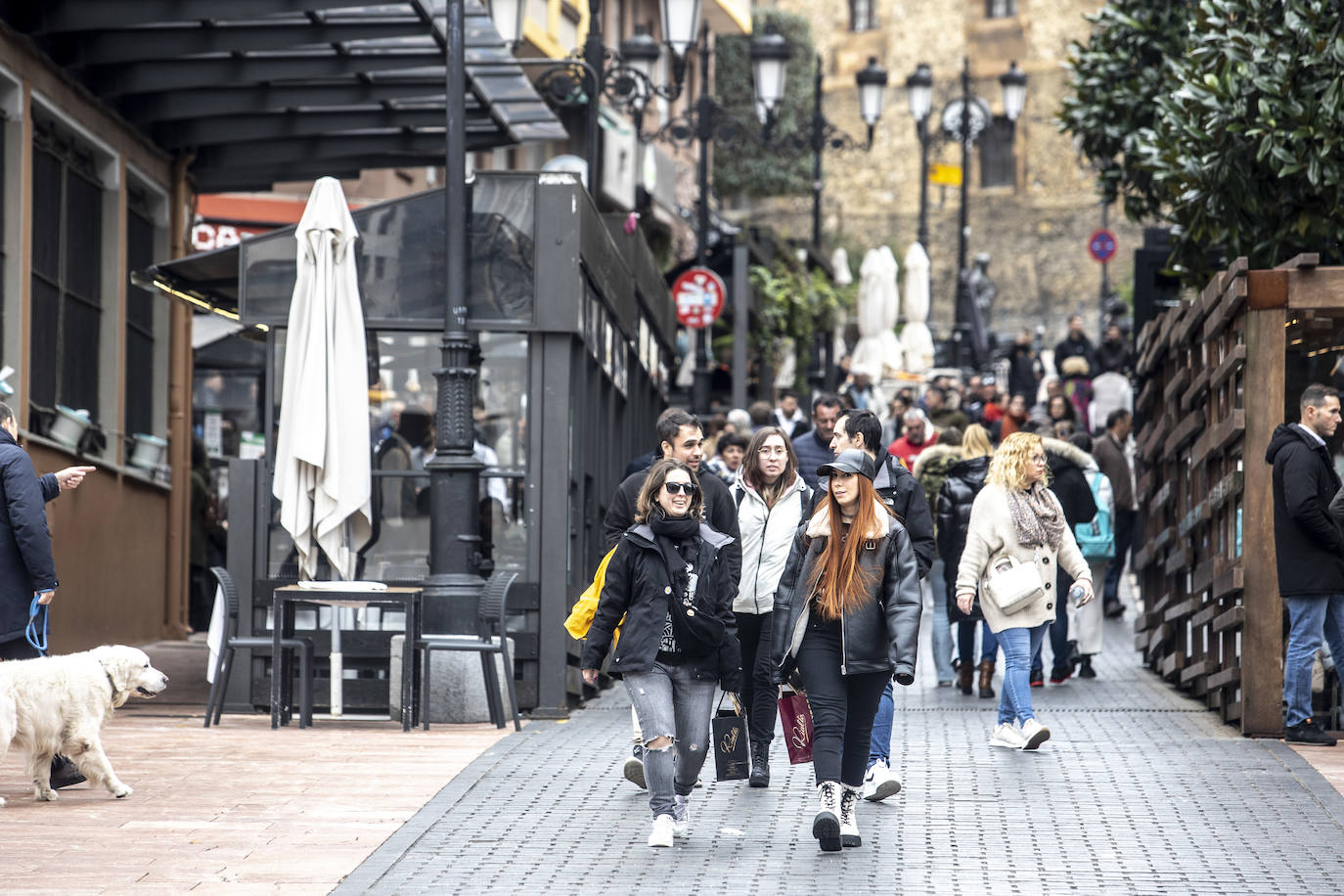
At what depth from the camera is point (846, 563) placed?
26.7 feet

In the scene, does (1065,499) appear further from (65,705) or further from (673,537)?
(65,705)

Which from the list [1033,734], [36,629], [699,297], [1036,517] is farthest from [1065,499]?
[699,297]

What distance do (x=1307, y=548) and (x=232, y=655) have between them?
6.31m

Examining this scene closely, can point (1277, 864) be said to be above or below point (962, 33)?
below

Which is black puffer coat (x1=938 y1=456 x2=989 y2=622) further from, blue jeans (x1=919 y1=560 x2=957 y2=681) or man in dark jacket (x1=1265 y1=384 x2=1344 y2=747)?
man in dark jacket (x1=1265 y1=384 x2=1344 y2=747)

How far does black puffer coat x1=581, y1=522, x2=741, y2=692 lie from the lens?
8031 mm

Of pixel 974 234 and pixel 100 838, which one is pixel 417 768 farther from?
pixel 974 234

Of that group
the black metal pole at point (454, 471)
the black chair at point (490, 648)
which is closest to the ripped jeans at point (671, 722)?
the black chair at point (490, 648)

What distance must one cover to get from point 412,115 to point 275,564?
18.5ft

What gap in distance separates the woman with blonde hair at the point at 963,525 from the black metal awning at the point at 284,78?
483 centimetres

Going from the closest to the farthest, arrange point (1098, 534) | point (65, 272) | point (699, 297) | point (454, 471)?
point (454, 471), point (1098, 534), point (65, 272), point (699, 297)

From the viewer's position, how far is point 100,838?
8.01 m

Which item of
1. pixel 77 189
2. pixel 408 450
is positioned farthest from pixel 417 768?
pixel 77 189

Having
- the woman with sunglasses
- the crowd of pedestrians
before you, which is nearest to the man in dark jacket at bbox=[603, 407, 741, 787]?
the crowd of pedestrians
